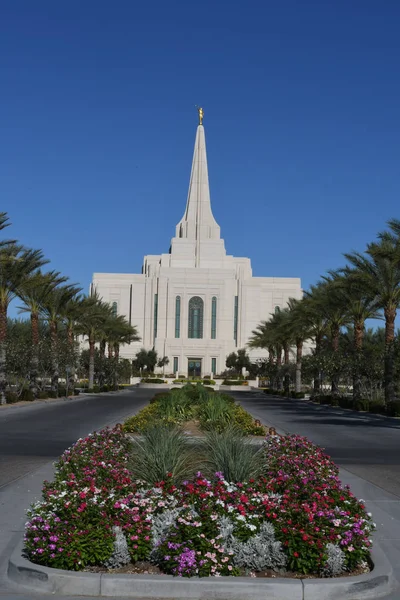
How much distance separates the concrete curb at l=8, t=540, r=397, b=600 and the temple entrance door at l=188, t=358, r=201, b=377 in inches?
4019

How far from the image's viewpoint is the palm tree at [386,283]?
3444cm

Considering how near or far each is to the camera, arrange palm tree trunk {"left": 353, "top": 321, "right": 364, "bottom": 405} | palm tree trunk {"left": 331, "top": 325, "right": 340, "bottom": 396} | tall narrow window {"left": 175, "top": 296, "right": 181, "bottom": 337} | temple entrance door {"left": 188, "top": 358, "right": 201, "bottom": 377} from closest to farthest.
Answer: palm tree trunk {"left": 353, "top": 321, "right": 364, "bottom": 405}
palm tree trunk {"left": 331, "top": 325, "right": 340, "bottom": 396}
temple entrance door {"left": 188, "top": 358, "right": 201, "bottom": 377}
tall narrow window {"left": 175, "top": 296, "right": 181, "bottom": 337}

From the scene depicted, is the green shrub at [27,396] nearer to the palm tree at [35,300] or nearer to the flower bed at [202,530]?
the palm tree at [35,300]

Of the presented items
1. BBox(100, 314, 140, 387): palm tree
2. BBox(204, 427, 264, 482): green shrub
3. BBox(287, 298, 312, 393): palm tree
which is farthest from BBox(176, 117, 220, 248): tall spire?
BBox(204, 427, 264, 482): green shrub

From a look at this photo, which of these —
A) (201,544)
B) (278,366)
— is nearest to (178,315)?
(278,366)

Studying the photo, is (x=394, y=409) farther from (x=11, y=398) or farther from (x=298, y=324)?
(x=298, y=324)

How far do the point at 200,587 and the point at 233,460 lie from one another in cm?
309

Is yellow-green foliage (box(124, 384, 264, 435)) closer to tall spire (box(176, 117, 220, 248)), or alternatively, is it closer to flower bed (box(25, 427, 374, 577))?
flower bed (box(25, 427, 374, 577))

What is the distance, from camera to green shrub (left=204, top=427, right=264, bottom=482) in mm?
8664

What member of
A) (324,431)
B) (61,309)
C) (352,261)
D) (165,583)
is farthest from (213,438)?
(61,309)

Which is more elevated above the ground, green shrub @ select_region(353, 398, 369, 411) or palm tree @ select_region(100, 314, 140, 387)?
palm tree @ select_region(100, 314, 140, 387)

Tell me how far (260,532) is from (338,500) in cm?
93

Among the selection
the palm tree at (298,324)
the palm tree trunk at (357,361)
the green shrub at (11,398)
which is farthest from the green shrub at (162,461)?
the palm tree at (298,324)

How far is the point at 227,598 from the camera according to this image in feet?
18.7
